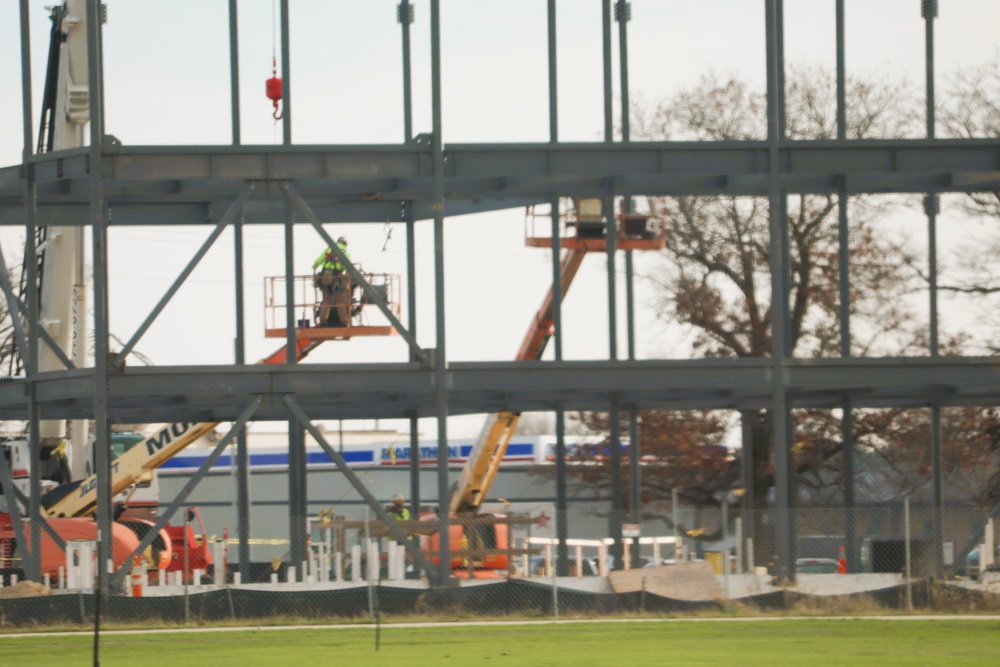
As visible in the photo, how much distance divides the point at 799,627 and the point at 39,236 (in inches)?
978

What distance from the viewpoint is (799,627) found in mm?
20625

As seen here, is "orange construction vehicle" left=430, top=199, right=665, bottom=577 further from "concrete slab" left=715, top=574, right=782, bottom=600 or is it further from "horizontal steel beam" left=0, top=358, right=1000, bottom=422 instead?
"concrete slab" left=715, top=574, right=782, bottom=600

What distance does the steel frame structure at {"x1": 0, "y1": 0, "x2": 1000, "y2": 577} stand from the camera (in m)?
25.0

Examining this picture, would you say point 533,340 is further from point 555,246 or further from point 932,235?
point 932,235

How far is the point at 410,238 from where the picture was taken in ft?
95.5

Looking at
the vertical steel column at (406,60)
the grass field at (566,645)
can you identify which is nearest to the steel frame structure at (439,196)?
the vertical steel column at (406,60)

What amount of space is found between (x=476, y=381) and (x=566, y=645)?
7.50 metres

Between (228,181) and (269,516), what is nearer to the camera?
(228,181)

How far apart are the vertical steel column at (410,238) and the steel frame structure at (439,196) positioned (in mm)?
33

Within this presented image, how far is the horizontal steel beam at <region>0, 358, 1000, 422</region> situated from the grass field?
5.03 meters

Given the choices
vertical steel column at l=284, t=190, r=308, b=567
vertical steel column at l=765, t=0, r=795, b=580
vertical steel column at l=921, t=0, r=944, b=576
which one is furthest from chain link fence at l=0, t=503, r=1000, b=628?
vertical steel column at l=921, t=0, r=944, b=576

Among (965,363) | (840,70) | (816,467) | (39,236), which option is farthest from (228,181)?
(816,467)

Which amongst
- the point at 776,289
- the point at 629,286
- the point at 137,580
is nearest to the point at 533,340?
the point at 629,286

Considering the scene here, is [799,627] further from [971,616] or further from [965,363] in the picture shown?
[965,363]
